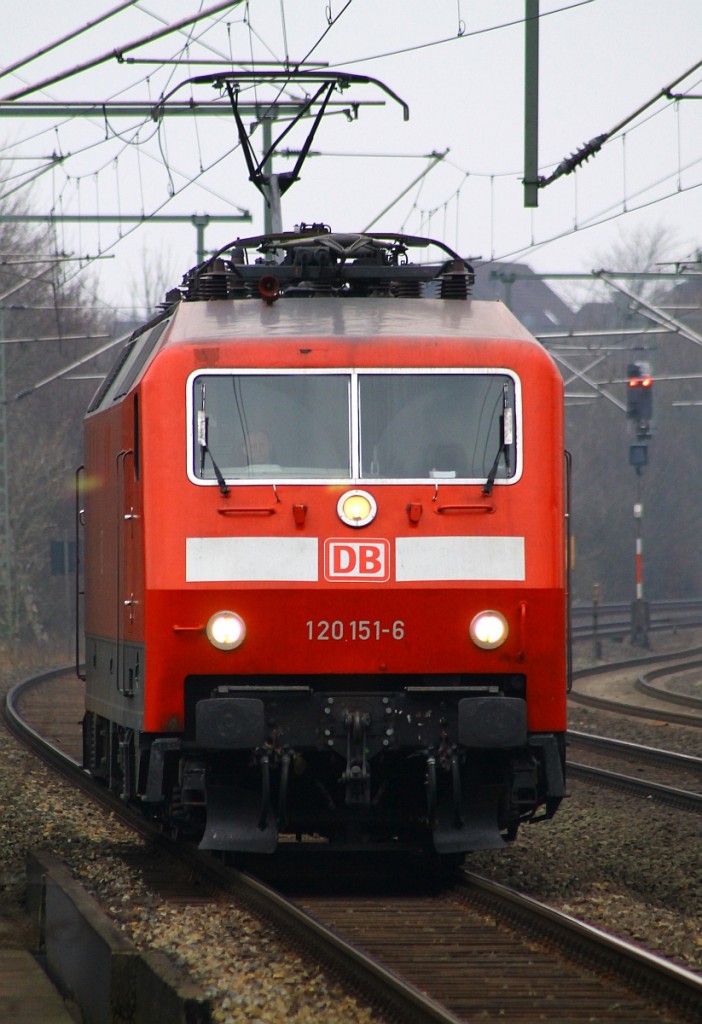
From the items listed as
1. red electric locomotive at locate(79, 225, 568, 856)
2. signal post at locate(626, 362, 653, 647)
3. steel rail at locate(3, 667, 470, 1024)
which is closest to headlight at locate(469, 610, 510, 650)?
red electric locomotive at locate(79, 225, 568, 856)

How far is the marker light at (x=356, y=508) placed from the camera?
8086 mm

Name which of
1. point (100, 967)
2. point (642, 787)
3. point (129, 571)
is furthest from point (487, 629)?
point (642, 787)

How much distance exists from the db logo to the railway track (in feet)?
5.19

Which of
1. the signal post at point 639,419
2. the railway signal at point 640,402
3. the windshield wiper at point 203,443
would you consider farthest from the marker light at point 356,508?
the railway signal at point 640,402

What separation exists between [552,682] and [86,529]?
4345 millimetres

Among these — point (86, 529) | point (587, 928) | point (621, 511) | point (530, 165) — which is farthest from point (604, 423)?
point (587, 928)

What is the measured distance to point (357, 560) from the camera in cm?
807

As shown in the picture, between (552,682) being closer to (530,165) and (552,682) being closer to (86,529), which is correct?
(86,529)

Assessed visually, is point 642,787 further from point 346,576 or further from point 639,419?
point 639,419

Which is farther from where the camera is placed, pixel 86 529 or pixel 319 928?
pixel 86 529

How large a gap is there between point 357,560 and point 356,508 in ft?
0.84

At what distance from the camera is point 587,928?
6848mm

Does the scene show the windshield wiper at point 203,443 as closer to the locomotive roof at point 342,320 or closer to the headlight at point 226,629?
the locomotive roof at point 342,320

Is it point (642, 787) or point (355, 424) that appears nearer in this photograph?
point (355, 424)
